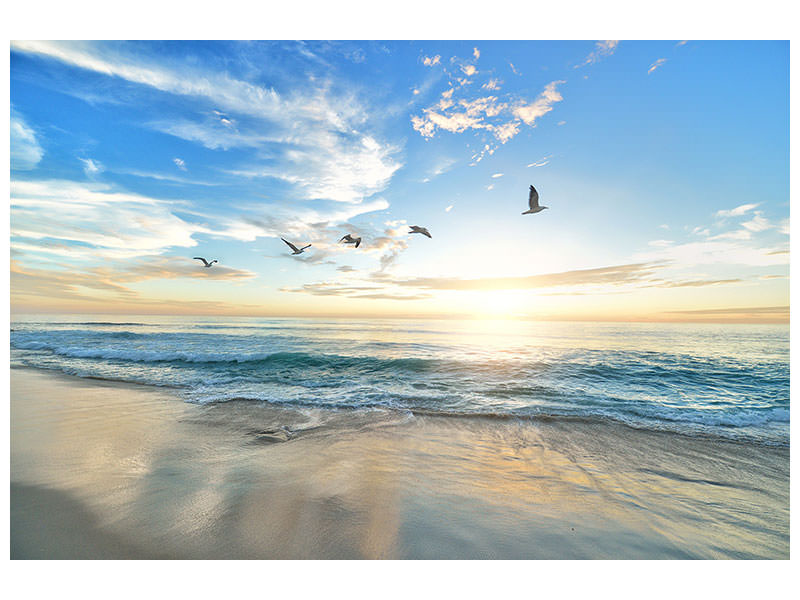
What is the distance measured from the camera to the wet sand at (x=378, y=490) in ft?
11.8

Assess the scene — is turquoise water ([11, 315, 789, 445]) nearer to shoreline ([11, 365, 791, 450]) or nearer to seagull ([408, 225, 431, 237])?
shoreline ([11, 365, 791, 450])

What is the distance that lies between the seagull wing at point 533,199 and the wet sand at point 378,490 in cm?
492

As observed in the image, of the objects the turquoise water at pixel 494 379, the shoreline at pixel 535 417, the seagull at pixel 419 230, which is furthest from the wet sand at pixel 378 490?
the seagull at pixel 419 230

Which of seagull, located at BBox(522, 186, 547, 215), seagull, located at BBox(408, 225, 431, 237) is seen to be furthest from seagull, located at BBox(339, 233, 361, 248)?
seagull, located at BBox(522, 186, 547, 215)

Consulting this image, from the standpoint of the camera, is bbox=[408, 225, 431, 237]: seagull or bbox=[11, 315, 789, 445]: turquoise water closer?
bbox=[408, 225, 431, 237]: seagull

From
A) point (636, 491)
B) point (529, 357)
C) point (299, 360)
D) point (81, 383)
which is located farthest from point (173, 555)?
point (529, 357)

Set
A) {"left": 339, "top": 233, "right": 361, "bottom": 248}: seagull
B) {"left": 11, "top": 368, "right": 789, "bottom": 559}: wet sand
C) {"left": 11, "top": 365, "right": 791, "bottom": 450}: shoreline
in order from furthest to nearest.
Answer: {"left": 339, "top": 233, "right": 361, "bottom": 248}: seagull, {"left": 11, "top": 365, "right": 791, "bottom": 450}: shoreline, {"left": 11, "top": 368, "right": 789, "bottom": 559}: wet sand

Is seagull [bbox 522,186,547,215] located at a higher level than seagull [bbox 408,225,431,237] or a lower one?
higher

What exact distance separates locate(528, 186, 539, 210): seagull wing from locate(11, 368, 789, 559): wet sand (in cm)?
492

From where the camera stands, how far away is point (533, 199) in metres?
7.53

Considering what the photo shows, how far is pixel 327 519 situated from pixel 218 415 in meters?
5.30

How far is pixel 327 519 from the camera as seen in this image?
3.90 meters

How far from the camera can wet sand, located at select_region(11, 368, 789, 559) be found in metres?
3.58

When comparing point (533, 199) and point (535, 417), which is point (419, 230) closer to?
point (533, 199)
